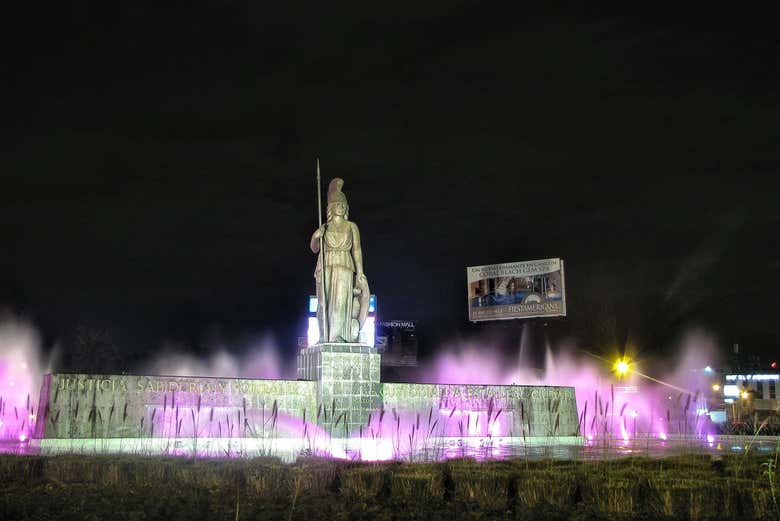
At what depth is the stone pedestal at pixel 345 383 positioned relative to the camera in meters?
17.2

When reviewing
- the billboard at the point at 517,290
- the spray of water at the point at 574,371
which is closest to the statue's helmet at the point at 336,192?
the spray of water at the point at 574,371

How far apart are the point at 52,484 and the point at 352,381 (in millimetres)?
9305

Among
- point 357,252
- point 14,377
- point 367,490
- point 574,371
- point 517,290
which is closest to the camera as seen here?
point 367,490

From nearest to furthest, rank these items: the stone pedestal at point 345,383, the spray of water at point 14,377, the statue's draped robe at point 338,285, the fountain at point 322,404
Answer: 1. the fountain at point 322,404
2. the stone pedestal at point 345,383
3. the statue's draped robe at point 338,285
4. the spray of water at point 14,377

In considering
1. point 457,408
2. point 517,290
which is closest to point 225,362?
point 517,290

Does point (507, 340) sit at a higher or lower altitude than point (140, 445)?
higher

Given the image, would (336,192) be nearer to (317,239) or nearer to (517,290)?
(317,239)

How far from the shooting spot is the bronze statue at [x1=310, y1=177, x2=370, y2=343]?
18.0 m

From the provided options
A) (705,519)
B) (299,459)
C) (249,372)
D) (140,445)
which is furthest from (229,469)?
Result: (249,372)

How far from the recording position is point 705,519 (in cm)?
701

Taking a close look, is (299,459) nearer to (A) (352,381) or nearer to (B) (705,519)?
(B) (705,519)

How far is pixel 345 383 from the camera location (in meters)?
17.4

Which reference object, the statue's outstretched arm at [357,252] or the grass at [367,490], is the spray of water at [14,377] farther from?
the grass at [367,490]

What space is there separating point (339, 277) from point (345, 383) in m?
2.43
